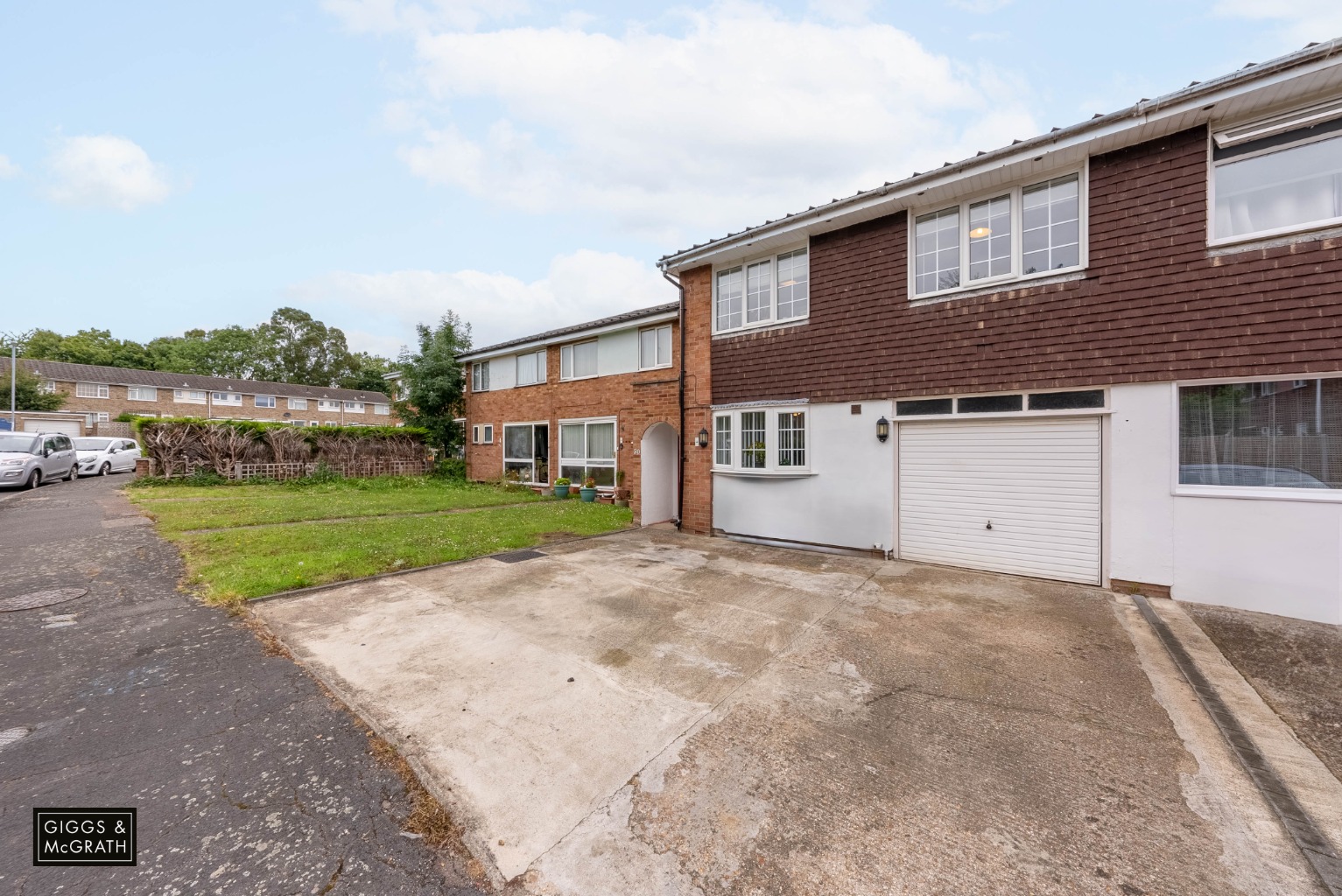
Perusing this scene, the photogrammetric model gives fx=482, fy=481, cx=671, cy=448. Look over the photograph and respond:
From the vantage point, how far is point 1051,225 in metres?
6.50

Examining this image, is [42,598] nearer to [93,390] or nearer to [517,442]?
[517,442]

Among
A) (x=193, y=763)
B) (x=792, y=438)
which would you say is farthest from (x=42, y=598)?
(x=792, y=438)

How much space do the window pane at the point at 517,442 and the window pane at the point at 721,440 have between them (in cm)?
883

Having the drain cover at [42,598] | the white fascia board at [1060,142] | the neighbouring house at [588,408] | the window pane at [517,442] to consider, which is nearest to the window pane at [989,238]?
the white fascia board at [1060,142]

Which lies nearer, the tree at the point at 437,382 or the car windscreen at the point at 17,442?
the car windscreen at the point at 17,442

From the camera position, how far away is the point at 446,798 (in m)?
2.39

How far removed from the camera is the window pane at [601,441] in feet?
46.5

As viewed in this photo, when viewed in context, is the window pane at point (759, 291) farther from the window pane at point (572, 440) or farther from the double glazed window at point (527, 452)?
the double glazed window at point (527, 452)

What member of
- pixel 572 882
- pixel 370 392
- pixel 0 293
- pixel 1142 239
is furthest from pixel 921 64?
pixel 0 293

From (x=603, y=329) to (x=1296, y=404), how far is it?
1272 cm

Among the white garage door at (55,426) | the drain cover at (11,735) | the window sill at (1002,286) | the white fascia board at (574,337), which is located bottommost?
the drain cover at (11,735)

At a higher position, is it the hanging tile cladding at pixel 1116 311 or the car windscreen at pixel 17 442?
the hanging tile cladding at pixel 1116 311

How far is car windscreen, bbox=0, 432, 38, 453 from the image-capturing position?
46.1 ft

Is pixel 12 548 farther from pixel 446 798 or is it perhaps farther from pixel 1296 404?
pixel 1296 404
